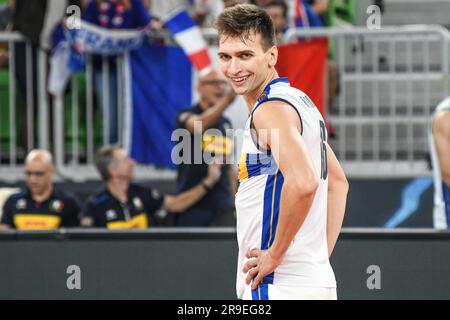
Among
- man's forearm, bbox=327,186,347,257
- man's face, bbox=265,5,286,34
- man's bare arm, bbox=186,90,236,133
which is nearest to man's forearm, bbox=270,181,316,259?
man's forearm, bbox=327,186,347,257

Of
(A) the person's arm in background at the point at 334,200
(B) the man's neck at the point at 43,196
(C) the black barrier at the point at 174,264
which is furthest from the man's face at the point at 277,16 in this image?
(A) the person's arm in background at the point at 334,200

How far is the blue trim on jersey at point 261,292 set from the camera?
4.86 metres

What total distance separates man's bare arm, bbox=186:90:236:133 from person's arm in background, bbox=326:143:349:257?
467 centimetres

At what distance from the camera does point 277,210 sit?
4.84 meters

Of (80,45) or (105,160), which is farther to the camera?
(80,45)

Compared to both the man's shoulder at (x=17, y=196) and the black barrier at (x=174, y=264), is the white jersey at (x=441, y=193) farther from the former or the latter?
the man's shoulder at (x=17, y=196)

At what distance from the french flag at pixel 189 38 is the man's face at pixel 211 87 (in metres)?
0.32

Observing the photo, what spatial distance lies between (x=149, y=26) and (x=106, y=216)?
7.68ft

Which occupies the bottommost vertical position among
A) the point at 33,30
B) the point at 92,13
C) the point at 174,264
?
the point at 174,264

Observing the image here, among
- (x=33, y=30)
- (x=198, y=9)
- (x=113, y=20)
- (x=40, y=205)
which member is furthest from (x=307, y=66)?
(x=40, y=205)

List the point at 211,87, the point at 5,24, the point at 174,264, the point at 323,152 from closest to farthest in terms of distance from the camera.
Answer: the point at 323,152 < the point at 174,264 < the point at 211,87 < the point at 5,24

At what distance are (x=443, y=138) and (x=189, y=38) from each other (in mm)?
3547

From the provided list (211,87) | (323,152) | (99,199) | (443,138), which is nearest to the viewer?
(323,152)

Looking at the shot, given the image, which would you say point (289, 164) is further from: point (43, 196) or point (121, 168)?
point (43, 196)
